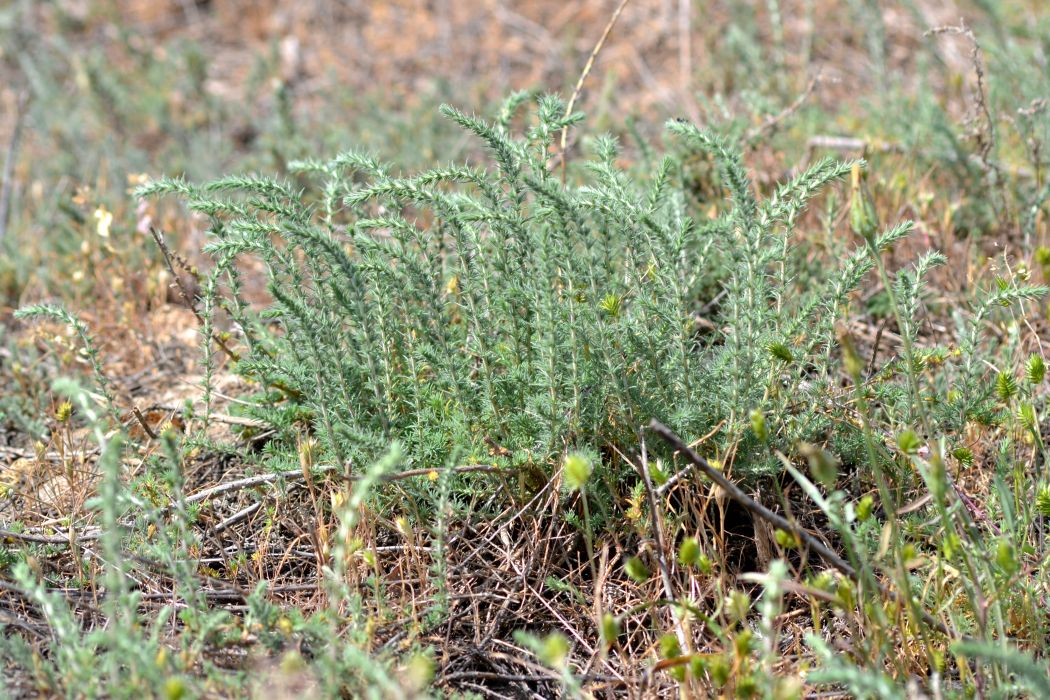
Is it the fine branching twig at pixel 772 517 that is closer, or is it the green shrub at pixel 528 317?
the fine branching twig at pixel 772 517

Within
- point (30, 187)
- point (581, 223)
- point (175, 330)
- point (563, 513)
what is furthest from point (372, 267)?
point (30, 187)

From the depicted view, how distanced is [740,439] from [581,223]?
0.64 meters

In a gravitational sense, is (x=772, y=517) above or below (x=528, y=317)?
below

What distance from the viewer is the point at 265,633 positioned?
2033 mm

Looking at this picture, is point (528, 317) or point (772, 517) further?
point (528, 317)

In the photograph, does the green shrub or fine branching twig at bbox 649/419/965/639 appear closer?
fine branching twig at bbox 649/419/965/639

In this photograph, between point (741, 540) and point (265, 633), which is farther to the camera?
point (741, 540)

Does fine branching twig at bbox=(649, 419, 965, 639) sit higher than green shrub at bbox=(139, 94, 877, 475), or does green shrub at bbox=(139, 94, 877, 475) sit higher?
green shrub at bbox=(139, 94, 877, 475)

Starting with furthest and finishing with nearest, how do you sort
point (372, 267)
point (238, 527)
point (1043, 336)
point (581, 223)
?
point (1043, 336), point (238, 527), point (372, 267), point (581, 223)

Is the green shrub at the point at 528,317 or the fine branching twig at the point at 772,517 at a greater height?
the green shrub at the point at 528,317

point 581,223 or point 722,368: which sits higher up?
point 581,223

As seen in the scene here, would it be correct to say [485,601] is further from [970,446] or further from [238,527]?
[970,446]

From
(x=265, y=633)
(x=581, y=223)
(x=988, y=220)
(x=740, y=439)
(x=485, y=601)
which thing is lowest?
(x=485, y=601)

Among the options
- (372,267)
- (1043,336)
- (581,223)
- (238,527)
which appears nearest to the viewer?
(581,223)
